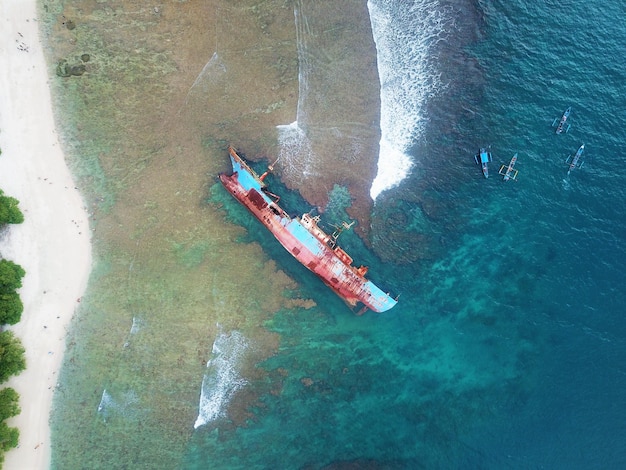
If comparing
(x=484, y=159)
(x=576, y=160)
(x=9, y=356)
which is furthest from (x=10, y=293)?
(x=576, y=160)

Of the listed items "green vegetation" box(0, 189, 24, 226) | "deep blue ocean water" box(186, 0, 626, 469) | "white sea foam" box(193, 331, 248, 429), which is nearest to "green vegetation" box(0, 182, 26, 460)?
"green vegetation" box(0, 189, 24, 226)

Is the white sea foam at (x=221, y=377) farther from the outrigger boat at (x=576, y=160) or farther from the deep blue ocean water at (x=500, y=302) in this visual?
the outrigger boat at (x=576, y=160)

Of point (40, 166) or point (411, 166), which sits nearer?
point (40, 166)

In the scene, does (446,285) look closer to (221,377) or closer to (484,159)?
(484,159)

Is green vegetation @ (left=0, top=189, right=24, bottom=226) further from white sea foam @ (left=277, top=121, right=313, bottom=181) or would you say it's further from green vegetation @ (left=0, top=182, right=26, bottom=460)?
white sea foam @ (left=277, top=121, right=313, bottom=181)

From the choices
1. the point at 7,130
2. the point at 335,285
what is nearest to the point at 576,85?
the point at 335,285

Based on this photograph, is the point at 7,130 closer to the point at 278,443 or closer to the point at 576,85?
the point at 278,443
